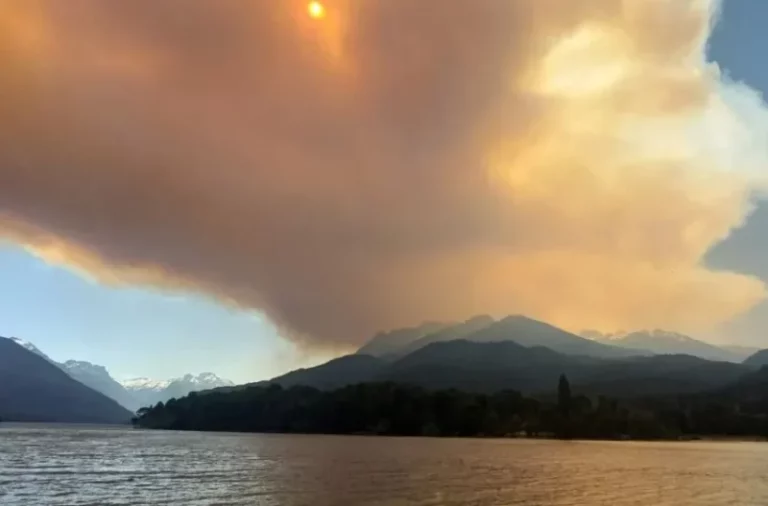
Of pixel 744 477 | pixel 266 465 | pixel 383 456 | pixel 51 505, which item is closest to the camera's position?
pixel 51 505

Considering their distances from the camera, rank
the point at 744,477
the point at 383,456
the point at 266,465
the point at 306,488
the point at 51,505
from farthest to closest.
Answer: the point at 383,456
the point at 266,465
the point at 744,477
the point at 306,488
the point at 51,505

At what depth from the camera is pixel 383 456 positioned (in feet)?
597

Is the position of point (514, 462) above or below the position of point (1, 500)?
above

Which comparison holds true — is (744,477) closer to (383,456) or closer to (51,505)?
(383,456)

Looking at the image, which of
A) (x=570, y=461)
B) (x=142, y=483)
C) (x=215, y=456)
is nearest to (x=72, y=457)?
(x=215, y=456)

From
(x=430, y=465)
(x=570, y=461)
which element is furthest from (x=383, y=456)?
(x=570, y=461)

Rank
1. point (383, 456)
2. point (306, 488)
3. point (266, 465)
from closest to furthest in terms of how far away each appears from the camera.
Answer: point (306, 488) < point (266, 465) < point (383, 456)

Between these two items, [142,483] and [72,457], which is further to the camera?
[72,457]

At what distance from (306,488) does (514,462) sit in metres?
78.7

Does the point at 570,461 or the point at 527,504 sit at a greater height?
the point at 570,461

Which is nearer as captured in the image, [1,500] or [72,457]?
[1,500]

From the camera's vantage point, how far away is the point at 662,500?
92250 millimetres

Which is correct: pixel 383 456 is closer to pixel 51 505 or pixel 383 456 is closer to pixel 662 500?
pixel 662 500

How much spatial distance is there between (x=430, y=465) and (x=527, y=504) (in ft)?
218
